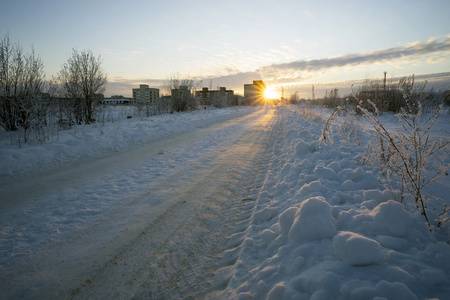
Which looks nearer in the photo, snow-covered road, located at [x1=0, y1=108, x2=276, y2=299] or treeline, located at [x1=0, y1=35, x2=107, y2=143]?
snow-covered road, located at [x1=0, y1=108, x2=276, y2=299]

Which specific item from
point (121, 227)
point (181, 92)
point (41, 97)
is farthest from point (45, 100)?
point (181, 92)

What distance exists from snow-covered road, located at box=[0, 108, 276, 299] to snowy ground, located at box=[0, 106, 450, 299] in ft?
0.05

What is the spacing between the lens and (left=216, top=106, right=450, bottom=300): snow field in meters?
1.54

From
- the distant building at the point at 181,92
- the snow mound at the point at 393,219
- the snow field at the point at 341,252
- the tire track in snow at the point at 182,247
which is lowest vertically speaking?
the tire track in snow at the point at 182,247

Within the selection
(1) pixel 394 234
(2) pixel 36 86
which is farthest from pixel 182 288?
(2) pixel 36 86

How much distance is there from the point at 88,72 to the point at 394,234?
19.1 m

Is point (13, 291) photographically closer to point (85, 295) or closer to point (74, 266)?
point (74, 266)

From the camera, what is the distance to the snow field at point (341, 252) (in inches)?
60.7

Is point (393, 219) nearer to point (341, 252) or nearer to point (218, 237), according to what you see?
point (341, 252)

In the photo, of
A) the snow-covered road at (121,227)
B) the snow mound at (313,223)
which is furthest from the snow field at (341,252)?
the snow-covered road at (121,227)

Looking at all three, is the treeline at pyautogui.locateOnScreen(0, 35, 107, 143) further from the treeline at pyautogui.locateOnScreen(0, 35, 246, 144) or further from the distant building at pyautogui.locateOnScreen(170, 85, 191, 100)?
the distant building at pyautogui.locateOnScreen(170, 85, 191, 100)

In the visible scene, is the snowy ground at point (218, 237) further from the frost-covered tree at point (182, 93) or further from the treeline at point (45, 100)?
the frost-covered tree at point (182, 93)

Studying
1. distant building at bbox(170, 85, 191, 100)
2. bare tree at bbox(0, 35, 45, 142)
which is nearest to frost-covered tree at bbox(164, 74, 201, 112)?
distant building at bbox(170, 85, 191, 100)

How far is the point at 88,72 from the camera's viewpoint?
15.8 meters
